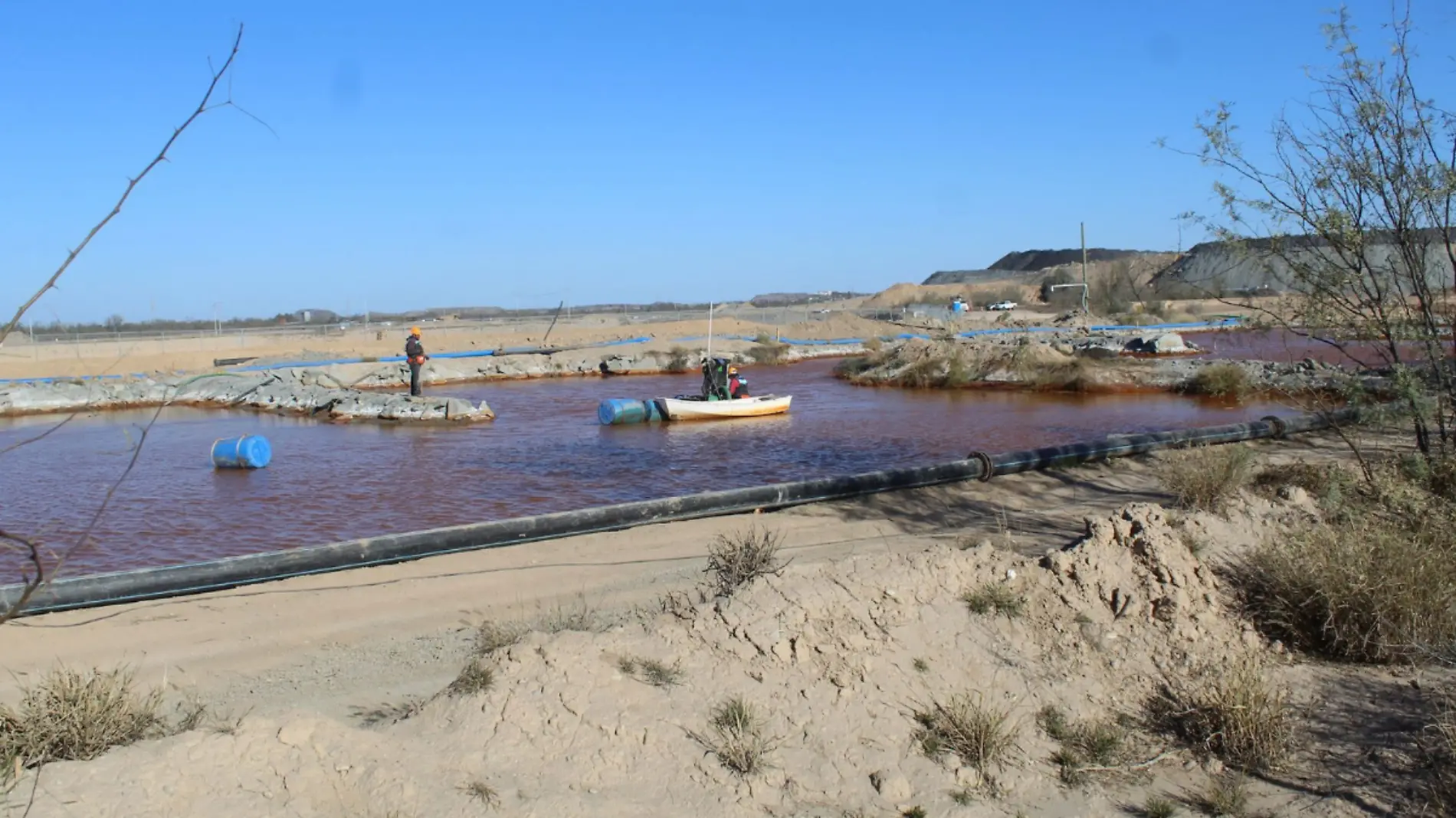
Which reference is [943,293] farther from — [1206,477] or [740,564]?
[740,564]

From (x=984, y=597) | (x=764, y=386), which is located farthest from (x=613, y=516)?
(x=764, y=386)

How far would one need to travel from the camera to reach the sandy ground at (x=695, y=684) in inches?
189

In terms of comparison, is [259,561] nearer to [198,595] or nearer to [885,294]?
[198,595]

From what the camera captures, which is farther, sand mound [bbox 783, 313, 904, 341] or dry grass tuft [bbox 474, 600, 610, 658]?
sand mound [bbox 783, 313, 904, 341]

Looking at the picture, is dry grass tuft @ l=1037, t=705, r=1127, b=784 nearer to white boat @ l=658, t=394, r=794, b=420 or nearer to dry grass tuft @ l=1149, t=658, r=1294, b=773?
dry grass tuft @ l=1149, t=658, r=1294, b=773

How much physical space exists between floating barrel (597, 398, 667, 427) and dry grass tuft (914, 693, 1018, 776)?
63.3 feet

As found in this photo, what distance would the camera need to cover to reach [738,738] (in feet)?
17.5

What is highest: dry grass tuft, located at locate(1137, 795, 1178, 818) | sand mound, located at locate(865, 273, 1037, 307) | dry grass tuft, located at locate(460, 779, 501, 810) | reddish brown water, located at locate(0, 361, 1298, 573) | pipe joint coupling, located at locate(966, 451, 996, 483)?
sand mound, located at locate(865, 273, 1037, 307)

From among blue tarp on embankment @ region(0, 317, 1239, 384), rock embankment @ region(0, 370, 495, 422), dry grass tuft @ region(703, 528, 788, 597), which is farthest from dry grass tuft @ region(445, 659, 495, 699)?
blue tarp on embankment @ region(0, 317, 1239, 384)

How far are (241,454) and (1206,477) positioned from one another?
15.2 m

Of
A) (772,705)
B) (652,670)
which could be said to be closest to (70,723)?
(652,670)

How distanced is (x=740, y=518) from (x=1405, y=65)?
7.52 metres

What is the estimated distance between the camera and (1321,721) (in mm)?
5922

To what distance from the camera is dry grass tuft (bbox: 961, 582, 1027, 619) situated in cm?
680
